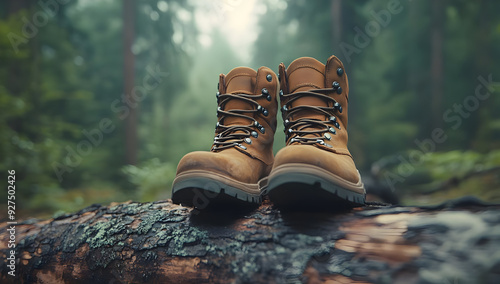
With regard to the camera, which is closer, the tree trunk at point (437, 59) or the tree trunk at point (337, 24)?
the tree trunk at point (337, 24)

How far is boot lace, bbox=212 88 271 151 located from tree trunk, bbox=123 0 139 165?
26.4 feet

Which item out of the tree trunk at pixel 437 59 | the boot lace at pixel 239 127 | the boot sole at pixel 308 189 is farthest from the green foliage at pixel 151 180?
the tree trunk at pixel 437 59

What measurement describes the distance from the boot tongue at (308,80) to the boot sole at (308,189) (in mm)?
477

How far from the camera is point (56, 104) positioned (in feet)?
26.6

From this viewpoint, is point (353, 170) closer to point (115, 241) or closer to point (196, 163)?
point (196, 163)

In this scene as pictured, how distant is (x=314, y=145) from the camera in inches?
55.7

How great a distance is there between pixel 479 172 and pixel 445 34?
486cm

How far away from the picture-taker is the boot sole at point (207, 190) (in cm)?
122

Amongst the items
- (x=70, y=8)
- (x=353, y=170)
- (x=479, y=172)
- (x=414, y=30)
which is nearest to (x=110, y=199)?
(x=70, y=8)

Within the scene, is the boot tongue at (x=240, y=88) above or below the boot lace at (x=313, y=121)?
above

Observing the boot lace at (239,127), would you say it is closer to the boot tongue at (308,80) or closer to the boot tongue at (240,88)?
the boot tongue at (240,88)

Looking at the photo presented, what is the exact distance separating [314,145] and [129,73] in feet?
29.0

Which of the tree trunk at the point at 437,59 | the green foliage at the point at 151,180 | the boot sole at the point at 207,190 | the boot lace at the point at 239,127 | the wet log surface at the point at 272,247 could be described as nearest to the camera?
the wet log surface at the point at 272,247

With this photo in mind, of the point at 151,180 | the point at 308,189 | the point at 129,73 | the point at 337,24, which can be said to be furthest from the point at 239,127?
the point at 337,24
